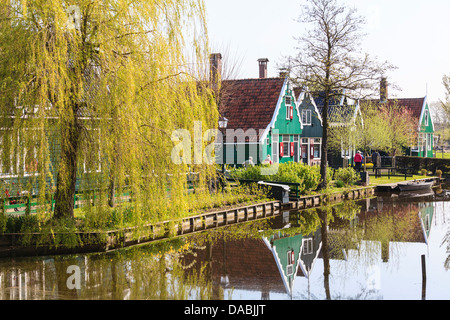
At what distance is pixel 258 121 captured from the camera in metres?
32.7

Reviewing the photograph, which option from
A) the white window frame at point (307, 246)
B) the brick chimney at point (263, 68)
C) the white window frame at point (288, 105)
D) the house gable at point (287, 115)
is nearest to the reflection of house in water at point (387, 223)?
the white window frame at point (307, 246)

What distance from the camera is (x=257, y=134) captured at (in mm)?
32000

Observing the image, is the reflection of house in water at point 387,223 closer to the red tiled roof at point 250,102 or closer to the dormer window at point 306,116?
the red tiled roof at point 250,102

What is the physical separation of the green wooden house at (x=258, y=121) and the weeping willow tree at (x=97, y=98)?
1559 centimetres

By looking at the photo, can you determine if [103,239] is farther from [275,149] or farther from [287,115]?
[287,115]

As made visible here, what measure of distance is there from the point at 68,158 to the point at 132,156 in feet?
5.76

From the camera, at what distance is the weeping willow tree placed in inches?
502

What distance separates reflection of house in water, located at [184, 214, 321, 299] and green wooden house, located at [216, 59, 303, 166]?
13.9 metres

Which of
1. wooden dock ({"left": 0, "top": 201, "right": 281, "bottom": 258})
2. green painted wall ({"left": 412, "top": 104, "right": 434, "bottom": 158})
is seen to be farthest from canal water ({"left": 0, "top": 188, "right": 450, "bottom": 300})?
green painted wall ({"left": 412, "top": 104, "right": 434, "bottom": 158})

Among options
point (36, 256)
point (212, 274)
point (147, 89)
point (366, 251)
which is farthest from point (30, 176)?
point (366, 251)

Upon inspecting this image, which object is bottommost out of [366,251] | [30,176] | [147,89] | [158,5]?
[366,251]

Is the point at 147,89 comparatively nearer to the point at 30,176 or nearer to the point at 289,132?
the point at 30,176

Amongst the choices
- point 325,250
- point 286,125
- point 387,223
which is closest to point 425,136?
point 286,125

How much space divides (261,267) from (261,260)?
2.78 ft
